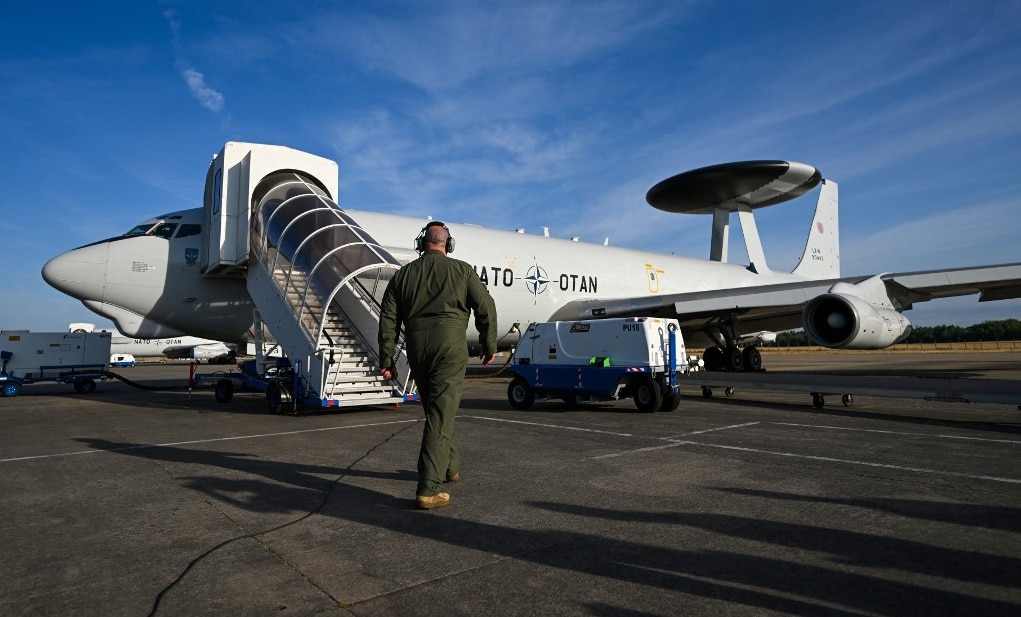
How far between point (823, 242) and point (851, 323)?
2237 centimetres

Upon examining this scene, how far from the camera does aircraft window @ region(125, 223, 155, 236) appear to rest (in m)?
13.6

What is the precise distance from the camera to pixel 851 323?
1223 cm

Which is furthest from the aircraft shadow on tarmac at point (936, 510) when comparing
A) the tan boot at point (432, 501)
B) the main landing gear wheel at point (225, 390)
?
the main landing gear wheel at point (225, 390)

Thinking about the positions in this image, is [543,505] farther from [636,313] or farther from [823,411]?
[636,313]

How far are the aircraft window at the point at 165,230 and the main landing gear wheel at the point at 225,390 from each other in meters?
3.64

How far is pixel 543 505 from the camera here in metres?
4.33

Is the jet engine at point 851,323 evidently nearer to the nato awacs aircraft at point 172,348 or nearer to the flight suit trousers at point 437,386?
the flight suit trousers at point 437,386

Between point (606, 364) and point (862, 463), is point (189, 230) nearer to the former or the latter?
point (606, 364)

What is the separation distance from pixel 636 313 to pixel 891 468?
13417mm

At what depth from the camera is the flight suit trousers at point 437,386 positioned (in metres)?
4.34

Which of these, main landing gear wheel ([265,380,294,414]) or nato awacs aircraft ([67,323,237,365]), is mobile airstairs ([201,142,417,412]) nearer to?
main landing gear wheel ([265,380,294,414])

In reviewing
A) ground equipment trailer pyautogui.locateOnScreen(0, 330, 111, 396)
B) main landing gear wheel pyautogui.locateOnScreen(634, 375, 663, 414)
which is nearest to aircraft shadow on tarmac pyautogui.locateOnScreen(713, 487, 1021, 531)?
main landing gear wheel pyautogui.locateOnScreen(634, 375, 663, 414)

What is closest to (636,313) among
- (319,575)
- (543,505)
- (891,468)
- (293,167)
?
(293,167)

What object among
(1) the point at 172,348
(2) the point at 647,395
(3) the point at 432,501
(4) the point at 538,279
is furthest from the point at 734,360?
(1) the point at 172,348
